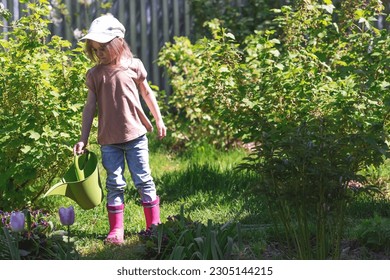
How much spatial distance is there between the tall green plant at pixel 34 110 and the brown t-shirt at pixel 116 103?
0.30m

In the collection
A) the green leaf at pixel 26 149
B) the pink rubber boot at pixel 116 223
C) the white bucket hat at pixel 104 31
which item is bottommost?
the pink rubber boot at pixel 116 223

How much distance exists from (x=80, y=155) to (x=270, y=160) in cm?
131

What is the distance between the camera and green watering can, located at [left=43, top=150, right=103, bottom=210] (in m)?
4.26

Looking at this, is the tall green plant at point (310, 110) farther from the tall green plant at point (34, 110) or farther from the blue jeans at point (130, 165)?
the tall green plant at point (34, 110)

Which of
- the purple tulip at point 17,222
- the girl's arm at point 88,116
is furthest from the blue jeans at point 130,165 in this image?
the purple tulip at point 17,222

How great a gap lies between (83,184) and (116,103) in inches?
22.0

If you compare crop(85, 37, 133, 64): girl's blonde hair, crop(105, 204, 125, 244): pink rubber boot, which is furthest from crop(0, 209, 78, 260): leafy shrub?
crop(85, 37, 133, 64): girl's blonde hair

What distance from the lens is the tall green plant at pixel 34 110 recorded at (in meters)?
4.84

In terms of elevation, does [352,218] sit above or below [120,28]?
below

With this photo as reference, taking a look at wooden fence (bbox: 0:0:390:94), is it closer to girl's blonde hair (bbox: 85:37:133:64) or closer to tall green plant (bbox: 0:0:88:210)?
tall green plant (bbox: 0:0:88:210)

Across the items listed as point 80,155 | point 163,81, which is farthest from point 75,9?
point 80,155

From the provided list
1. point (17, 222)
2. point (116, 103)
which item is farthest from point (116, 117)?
point (17, 222)

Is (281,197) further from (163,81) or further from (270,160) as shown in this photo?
(163,81)

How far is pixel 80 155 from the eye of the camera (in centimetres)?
450
